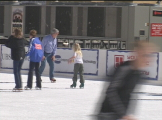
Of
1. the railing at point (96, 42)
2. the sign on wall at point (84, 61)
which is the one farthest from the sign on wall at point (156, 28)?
the sign on wall at point (84, 61)

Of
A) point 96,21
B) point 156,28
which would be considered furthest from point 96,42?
point 156,28

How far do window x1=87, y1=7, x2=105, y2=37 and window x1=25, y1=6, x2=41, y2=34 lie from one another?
2.51 meters

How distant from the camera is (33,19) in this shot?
952 inches

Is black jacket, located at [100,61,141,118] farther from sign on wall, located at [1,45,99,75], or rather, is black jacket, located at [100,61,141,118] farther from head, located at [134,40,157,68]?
sign on wall, located at [1,45,99,75]

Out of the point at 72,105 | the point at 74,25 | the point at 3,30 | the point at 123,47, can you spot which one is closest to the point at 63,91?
the point at 72,105

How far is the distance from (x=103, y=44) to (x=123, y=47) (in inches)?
36.0

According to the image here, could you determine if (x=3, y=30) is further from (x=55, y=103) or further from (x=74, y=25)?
(x=55, y=103)

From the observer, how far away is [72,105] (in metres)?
11.1

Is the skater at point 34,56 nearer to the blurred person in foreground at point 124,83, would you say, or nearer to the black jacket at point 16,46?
the black jacket at point 16,46

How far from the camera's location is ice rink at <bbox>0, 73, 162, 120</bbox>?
9695mm

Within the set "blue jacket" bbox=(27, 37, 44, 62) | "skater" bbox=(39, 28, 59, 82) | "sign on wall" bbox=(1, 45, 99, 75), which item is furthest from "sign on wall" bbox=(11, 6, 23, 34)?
"blue jacket" bbox=(27, 37, 44, 62)

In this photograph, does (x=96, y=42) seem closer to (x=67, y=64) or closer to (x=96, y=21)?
(x=96, y=21)

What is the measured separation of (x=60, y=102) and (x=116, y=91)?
6.54m

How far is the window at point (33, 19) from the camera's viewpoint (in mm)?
24109
